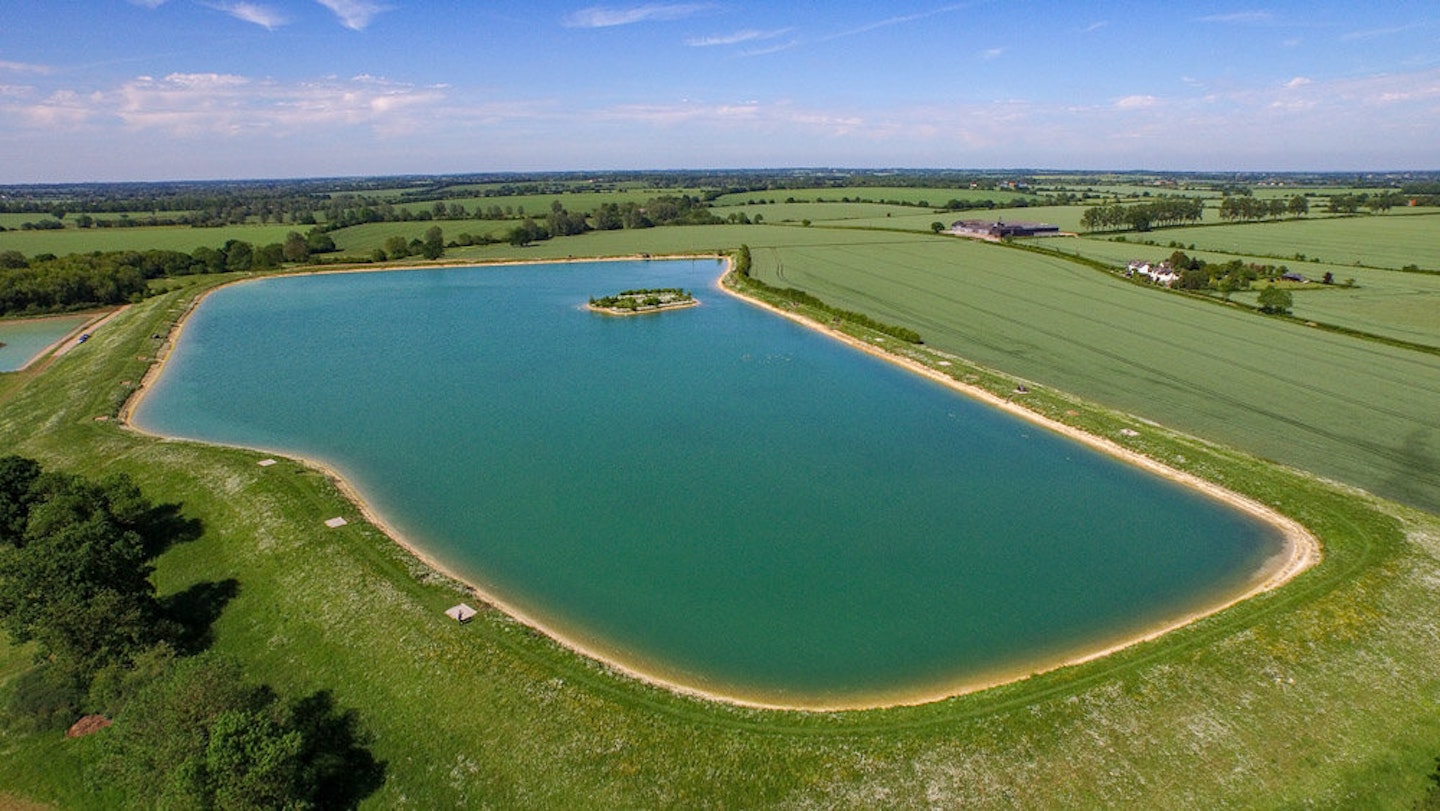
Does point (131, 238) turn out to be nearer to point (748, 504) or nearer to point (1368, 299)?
point (748, 504)

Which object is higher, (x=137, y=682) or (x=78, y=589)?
(x=78, y=589)

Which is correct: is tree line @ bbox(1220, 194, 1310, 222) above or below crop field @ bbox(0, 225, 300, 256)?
above

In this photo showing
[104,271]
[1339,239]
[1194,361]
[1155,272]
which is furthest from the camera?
[1339,239]

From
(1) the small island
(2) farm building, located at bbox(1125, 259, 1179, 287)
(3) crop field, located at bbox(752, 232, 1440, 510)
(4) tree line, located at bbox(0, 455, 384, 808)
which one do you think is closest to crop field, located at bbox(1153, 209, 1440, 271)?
(2) farm building, located at bbox(1125, 259, 1179, 287)

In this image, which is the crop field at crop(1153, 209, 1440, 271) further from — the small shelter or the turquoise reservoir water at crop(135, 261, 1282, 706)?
the small shelter

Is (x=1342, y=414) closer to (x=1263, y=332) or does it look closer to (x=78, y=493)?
(x=1263, y=332)

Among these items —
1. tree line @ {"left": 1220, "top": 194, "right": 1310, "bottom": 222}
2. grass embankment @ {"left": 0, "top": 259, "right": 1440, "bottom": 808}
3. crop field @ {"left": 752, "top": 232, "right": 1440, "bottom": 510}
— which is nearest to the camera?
grass embankment @ {"left": 0, "top": 259, "right": 1440, "bottom": 808}

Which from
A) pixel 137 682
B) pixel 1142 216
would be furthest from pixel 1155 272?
pixel 137 682

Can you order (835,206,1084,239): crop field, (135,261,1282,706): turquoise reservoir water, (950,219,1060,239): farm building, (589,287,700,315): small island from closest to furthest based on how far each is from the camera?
(135,261,1282,706): turquoise reservoir water, (589,287,700,315): small island, (950,219,1060,239): farm building, (835,206,1084,239): crop field
